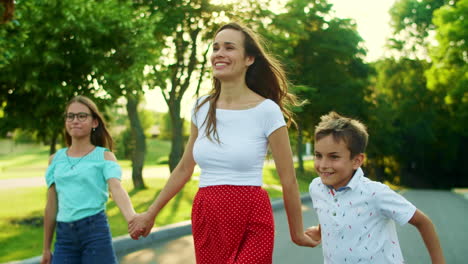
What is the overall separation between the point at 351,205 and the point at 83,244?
1.57 metres

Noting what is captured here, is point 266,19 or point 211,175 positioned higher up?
point 266,19

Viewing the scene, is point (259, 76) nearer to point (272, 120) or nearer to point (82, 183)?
point (272, 120)

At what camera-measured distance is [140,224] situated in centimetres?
362

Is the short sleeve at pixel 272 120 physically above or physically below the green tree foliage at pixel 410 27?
below

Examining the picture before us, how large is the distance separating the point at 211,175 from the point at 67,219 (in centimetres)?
111

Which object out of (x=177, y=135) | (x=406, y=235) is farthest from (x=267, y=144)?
(x=177, y=135)

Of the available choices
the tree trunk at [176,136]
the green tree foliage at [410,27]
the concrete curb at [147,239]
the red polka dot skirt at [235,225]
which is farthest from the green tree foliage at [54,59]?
the green tree foliage at [410,27]

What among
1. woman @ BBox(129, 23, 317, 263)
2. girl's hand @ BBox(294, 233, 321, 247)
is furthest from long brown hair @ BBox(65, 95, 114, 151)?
girl's hand @ BBox(294, 233, 321, 247)

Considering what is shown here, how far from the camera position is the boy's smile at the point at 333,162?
3.08 m

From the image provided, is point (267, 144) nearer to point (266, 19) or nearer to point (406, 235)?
point (406, 235)

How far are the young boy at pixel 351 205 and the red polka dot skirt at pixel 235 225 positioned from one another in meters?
0.34

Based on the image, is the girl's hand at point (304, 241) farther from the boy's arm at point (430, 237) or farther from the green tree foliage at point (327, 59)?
the green tree foliage at point (327, 59)

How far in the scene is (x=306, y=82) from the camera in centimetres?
3153

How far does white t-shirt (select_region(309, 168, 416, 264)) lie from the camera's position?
3.00m
